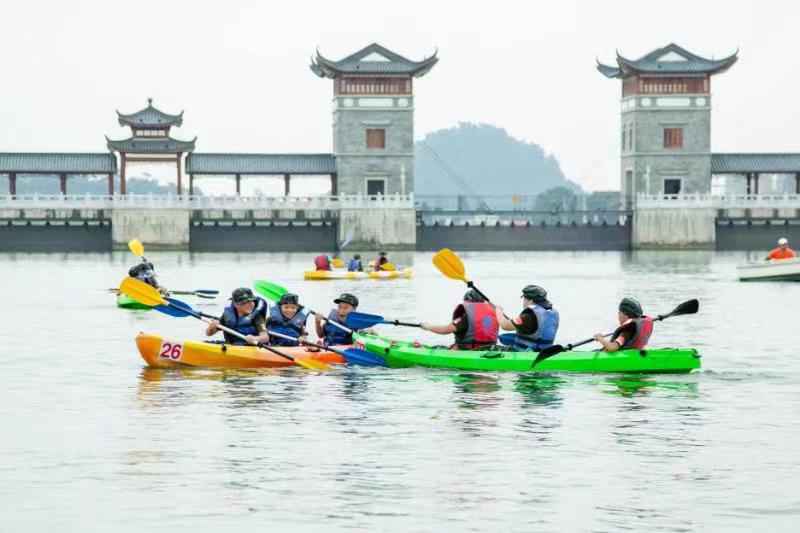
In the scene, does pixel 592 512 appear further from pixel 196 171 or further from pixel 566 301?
pixel 196 171

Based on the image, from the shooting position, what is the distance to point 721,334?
29406mm

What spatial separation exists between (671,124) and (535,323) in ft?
219

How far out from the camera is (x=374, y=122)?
3290 inches

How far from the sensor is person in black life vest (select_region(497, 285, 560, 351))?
65.2ft

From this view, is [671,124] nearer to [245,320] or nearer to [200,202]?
[200,202]

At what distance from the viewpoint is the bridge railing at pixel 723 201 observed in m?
80.0

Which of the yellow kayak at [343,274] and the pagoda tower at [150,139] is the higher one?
the pagoda tower at [150,139]

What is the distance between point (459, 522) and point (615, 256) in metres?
67.1

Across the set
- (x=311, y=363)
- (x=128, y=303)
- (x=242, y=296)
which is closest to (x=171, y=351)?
(x=242, y=296)

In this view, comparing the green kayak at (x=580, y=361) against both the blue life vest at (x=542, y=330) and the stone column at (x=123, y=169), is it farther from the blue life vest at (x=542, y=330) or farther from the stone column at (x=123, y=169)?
the stone column at (x=123, y=169)

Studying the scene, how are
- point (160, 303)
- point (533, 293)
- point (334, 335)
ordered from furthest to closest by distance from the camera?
point (160, 303)
point (334, 335)
point (533, 293)

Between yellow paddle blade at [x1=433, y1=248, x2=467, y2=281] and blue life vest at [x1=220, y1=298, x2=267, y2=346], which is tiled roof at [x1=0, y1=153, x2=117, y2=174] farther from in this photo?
blue life vest at [x1=220, y1=298, x2=267, y2=346]

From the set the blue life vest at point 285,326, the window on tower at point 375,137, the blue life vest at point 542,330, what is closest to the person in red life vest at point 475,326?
the blue life vest at point 542,330

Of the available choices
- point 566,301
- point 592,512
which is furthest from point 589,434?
point 566,301
